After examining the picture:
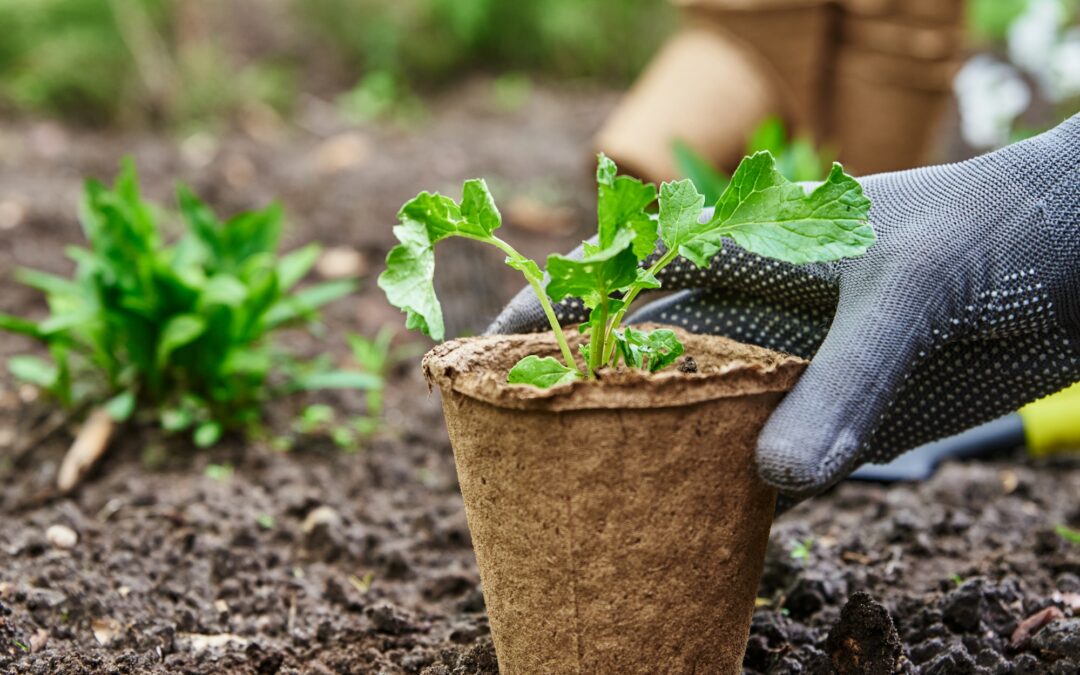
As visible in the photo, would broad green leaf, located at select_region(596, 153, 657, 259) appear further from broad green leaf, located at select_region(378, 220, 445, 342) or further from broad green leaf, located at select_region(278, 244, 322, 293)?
broad green leaf, located at select_region(278, 244, 322, 293)

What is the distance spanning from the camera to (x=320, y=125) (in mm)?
5902

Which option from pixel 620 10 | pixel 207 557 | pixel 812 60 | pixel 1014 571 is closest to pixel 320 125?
pixel 620 10

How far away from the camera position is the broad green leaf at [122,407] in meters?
2.47

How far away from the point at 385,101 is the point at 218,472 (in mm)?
4143

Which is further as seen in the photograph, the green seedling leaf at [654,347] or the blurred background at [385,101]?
the blurred background at [385,101]

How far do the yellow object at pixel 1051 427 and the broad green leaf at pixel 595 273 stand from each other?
1824mm

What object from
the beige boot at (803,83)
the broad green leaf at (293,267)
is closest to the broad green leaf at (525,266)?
the broad green leaf at (293,267)

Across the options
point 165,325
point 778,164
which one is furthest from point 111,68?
point 778,164

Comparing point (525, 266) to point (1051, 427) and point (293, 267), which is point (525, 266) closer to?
point (293, 267)

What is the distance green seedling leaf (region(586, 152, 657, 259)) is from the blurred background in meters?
1.82

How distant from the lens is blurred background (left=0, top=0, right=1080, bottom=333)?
13.1 feet

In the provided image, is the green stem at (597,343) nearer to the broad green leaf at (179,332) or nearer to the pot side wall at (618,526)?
the pot side wall at (618,526)

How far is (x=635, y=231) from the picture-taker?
1.21m

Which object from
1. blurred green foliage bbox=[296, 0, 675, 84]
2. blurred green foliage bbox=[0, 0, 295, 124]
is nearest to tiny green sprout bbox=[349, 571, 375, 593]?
blurred green foliage bbox=[0, 0, 295, 124]
